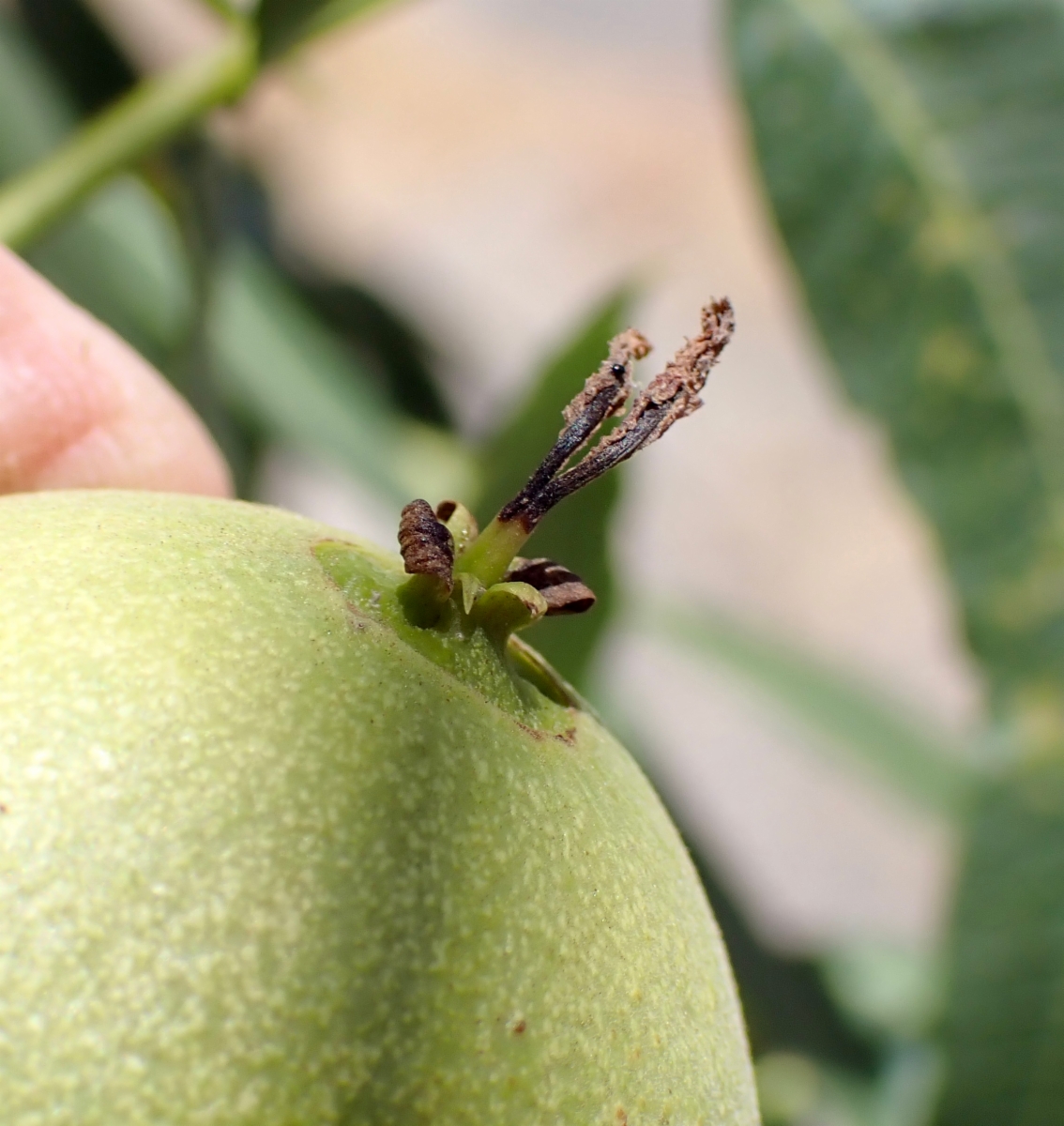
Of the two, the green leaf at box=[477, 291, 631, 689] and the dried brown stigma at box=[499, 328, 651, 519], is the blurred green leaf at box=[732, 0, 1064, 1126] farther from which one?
the dried brown stigma at box=[499, 328, 651, 519]

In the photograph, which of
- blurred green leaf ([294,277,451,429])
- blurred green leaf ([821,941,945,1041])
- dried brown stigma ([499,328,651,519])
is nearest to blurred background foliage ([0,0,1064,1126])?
dried brown stigma ([499,328,651,519])

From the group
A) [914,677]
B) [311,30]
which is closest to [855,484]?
[914,677]

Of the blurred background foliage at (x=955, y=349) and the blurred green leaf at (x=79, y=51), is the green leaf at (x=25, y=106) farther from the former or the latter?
the blurred background foliage at (x=955, y=349)

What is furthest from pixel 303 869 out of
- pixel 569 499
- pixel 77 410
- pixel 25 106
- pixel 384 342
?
pixel 384 342

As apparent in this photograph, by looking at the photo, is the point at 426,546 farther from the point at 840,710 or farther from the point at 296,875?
the point at 840,710

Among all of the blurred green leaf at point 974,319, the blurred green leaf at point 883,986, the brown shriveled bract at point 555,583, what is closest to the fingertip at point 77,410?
the brown shriveled bract at point 555,583

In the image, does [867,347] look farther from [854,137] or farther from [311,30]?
[311,30]
